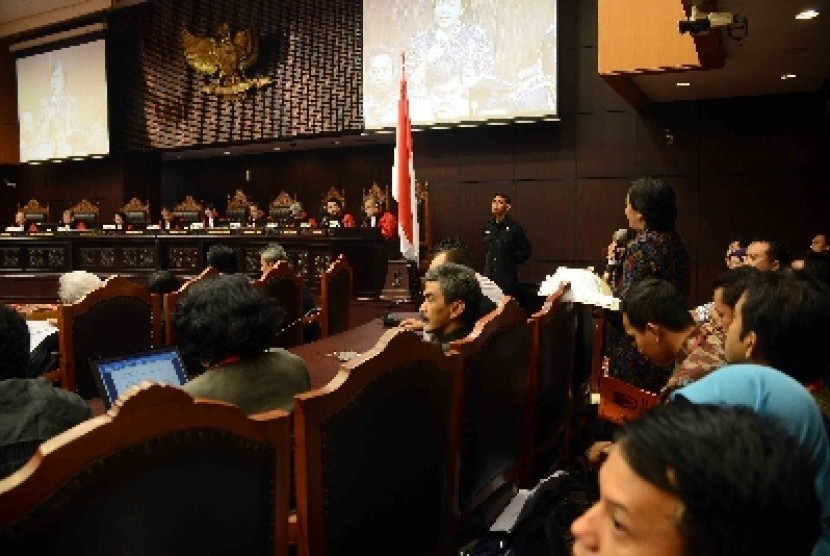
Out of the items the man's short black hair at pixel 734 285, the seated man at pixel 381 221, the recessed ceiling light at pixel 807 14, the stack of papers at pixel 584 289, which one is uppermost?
the recessed ceiling light at pixel 807 14

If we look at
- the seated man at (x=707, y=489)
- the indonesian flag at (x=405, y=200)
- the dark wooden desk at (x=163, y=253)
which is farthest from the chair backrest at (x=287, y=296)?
the seated man at (x=707, y=489)

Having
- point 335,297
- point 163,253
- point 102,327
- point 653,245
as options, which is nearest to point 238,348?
point 102,327

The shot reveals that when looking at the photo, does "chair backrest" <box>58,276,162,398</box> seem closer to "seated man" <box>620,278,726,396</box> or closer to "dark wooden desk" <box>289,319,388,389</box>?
"dark wooden desk" <box>289,319,388,389</box>

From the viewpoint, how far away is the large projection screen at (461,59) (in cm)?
736

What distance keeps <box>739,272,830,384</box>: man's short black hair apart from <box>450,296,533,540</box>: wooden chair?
628 mm

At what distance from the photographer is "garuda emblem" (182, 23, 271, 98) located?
9.68 metres

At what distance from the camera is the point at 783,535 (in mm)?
727

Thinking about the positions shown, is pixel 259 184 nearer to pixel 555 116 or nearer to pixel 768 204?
pixel 555 116

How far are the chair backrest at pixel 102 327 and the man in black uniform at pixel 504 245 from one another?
3921mm

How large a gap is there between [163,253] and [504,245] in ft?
12.8

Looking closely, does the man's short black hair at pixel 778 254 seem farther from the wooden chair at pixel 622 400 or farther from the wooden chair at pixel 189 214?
the wooden chair at pixel 189 214

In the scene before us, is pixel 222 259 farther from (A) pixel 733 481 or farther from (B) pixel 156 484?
(A) pixel 733 481

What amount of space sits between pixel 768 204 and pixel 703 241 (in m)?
0.65

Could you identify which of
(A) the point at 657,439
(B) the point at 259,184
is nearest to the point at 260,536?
(A) the point at 657,439
